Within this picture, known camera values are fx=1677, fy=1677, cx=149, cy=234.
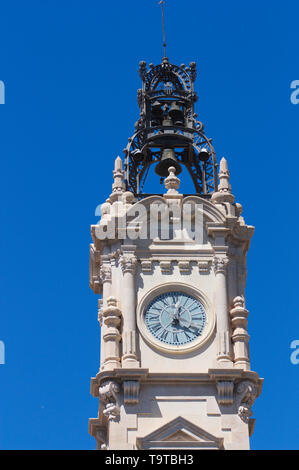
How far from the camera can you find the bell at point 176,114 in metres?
68.1

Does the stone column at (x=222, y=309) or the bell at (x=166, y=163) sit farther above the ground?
the bell at (x=166, y=163)

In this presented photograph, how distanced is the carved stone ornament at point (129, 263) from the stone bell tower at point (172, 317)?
4cm

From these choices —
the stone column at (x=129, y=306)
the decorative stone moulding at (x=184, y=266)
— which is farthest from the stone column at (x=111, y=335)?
the decorative stone moulding at (x=184, y=266)

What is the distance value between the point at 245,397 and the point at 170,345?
3.47m

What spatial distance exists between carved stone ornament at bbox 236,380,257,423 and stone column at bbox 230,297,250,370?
2.32ft

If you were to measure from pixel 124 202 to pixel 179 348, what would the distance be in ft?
21.9

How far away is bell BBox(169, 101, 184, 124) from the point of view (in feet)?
224

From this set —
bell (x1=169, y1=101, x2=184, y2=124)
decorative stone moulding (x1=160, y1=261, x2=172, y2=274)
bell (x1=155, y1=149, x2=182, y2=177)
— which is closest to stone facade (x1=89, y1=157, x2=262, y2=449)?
decorative stone moulding (x1=160, y1=261, x2=172, y2=274)

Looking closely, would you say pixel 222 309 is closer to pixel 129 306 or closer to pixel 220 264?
pixel 220 264

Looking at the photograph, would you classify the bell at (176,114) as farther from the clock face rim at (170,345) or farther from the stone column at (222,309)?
the clock face rim at (170,345)

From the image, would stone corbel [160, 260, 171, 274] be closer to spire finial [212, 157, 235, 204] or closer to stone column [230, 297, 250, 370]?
stone column [230, 297, 250, 370]

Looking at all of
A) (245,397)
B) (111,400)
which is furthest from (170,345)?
(245,397)
